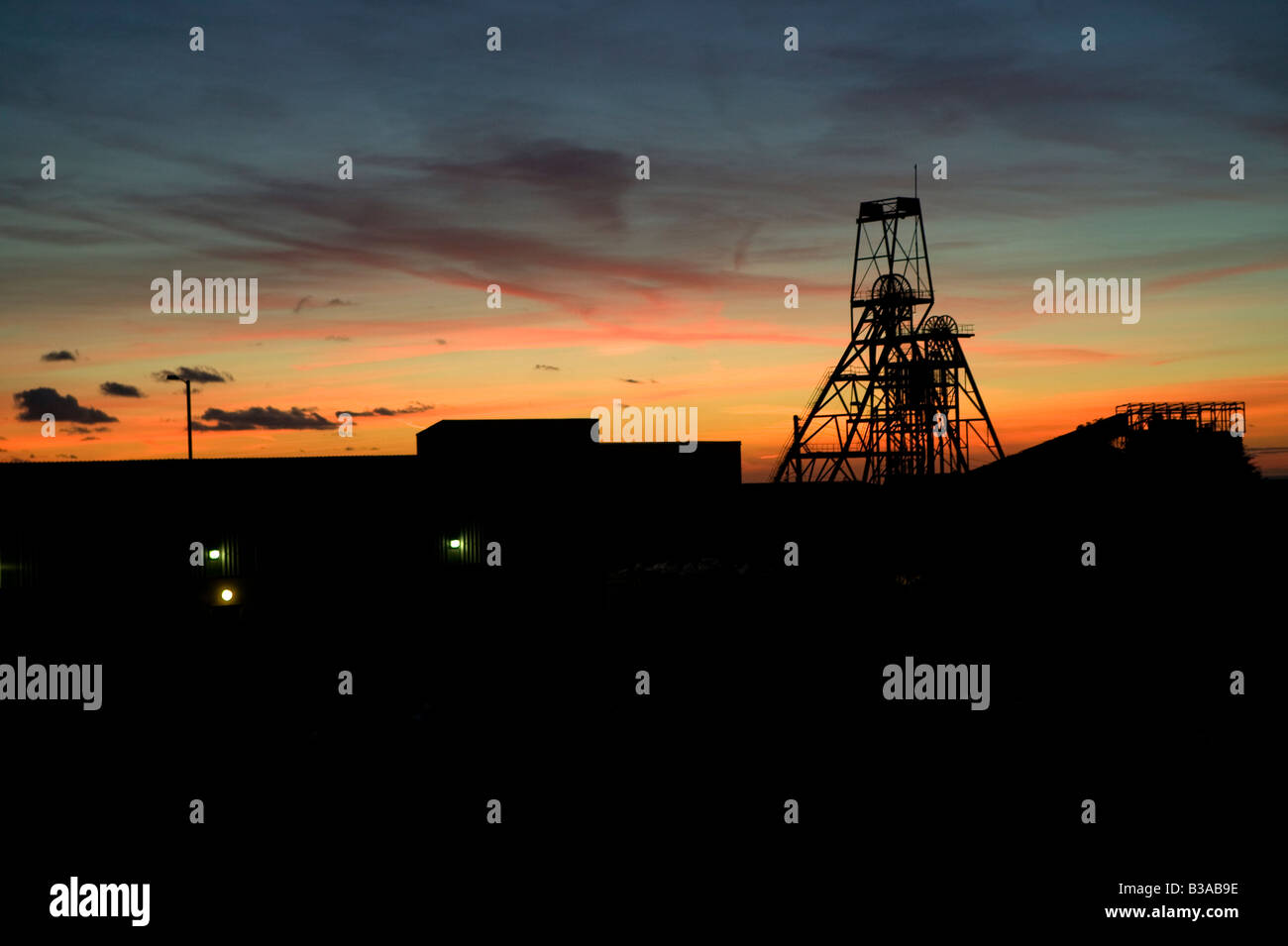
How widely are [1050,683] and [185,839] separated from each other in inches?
674

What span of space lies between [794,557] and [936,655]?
15.6 metres

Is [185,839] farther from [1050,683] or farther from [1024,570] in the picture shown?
[1024,570]

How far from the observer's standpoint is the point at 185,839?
1455cm

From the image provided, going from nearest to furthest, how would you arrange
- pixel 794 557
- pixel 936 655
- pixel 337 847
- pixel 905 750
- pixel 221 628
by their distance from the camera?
pixel 337 847
pixel 905 750
pixel 936 655
pixel 221 628
pixel 794 557

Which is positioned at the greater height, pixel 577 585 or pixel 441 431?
pixel 441 431

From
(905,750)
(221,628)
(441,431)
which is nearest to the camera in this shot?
(905,750)

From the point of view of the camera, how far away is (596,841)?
47.4ft
